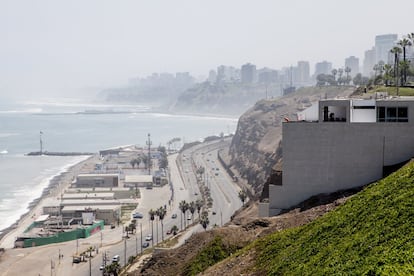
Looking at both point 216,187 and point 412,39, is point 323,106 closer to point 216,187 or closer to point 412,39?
point 412,39

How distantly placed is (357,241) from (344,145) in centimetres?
799

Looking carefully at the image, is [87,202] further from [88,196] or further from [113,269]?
[113,269]

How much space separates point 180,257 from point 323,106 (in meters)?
7.10

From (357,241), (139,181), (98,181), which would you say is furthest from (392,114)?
(98,181)

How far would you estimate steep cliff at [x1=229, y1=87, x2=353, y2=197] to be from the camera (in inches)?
2852

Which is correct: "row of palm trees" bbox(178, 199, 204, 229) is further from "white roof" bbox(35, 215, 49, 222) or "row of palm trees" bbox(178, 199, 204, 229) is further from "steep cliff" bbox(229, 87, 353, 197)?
"white roof" bbox(35, 215, 49, 222)

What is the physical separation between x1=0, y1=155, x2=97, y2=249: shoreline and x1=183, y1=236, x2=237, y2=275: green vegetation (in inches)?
1265

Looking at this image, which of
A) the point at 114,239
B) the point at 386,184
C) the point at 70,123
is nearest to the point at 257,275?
the point at 386,184

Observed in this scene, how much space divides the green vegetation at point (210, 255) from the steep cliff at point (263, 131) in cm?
4494

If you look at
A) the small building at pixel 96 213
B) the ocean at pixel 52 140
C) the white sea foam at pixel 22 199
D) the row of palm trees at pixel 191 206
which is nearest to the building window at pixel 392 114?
the row of palm trees at pixel 191 206

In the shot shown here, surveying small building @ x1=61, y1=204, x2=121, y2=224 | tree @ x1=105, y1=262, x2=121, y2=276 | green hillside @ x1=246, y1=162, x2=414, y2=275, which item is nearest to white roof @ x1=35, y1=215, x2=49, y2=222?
small building @ x1=61, y1=204, x2=121, y2=224

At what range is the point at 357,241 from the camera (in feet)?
36.0

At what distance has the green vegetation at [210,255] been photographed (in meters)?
16.9

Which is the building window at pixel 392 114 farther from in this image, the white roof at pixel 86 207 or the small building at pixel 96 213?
the white roof at pixel 86 207
